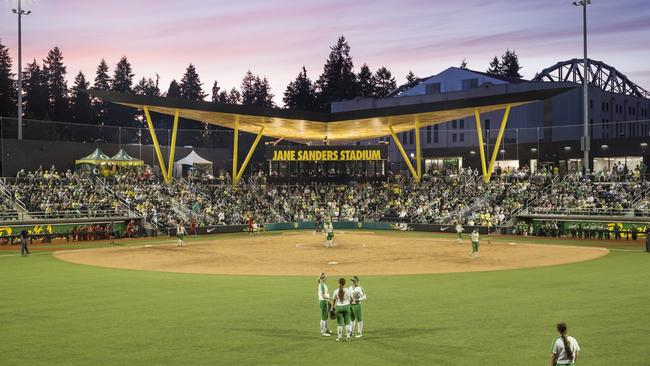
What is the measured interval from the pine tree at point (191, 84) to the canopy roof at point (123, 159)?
77.2m

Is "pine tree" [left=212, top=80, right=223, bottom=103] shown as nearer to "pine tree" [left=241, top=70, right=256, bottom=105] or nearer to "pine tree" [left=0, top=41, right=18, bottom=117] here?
"pine tree" [left=241, top=70, right=256, bottom=105]

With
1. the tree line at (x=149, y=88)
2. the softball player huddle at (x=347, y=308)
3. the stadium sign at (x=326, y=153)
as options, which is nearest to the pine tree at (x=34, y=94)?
the tree line at (x=149, y=88)

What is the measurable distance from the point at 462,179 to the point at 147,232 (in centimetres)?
3265

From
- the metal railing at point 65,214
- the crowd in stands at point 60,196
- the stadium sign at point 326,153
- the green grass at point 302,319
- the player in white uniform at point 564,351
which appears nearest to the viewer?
the player in white uniform at point 564,351

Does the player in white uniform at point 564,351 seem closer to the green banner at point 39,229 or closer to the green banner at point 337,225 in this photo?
the green banner at point 39,229

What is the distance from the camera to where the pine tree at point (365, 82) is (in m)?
152

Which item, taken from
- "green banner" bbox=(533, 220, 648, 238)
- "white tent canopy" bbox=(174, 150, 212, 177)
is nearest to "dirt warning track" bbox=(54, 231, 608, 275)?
"green banner" bbox=(533, 220, 648, 238)

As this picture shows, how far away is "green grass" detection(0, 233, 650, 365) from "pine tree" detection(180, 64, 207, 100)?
112 meters

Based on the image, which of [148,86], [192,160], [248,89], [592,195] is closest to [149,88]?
[148,86]

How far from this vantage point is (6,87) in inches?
3848

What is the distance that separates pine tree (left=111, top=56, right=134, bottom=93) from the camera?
128625 millimetres

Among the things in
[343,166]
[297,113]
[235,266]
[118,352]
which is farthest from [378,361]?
[343,166]

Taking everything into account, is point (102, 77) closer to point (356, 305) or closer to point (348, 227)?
point (348, 227)

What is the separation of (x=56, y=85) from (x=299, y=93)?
55.1 m
